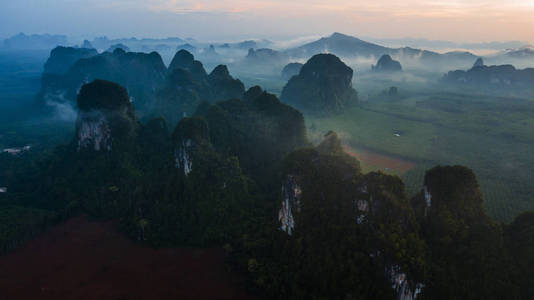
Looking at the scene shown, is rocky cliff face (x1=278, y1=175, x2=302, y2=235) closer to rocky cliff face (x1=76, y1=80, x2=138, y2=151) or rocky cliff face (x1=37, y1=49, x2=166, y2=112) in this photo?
rocky cliff face (x1=76, y1=80, x2=138, y2=151)

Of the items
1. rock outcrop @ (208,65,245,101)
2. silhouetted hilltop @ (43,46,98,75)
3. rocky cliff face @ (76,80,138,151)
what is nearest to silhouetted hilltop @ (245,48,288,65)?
silhouetted hilltop @ (43,46,98,75)

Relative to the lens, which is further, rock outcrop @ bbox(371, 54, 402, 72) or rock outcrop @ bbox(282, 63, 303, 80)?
rock outcrop @ bbox(371, 54, 402, 72)

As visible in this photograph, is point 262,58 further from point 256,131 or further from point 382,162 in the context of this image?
point 382,162

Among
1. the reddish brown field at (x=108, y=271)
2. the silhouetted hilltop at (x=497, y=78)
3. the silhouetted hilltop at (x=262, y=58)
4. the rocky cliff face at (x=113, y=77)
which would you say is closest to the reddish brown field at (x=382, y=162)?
the reddish brown field at (x=108, y=271)

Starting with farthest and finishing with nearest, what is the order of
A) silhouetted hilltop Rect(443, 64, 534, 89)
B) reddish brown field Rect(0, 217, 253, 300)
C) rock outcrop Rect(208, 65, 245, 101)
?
1. silhouetted hilltop Rect(443, 64, 534, 89)
2. rock outcrop Rect(208, 65, 245, 101)
3. reddish brown field Rect(0, 217, 253, 300)

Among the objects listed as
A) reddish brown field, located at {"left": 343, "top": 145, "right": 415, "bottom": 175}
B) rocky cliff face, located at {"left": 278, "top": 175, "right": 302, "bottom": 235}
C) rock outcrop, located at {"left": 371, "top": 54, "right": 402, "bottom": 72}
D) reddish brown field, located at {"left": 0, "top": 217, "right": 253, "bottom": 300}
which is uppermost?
rock outcrop, located at {"left": 371, "top": 54, "right": 402, "bottom": 72}

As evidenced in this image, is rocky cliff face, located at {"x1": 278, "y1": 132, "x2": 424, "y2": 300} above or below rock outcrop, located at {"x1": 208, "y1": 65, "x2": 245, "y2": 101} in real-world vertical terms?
below
